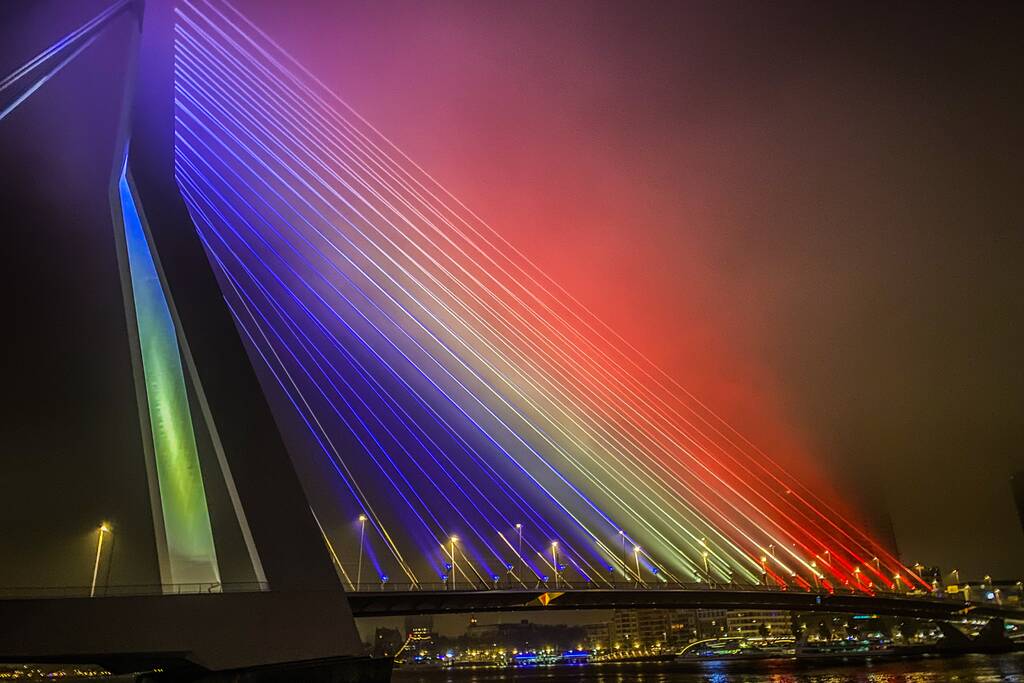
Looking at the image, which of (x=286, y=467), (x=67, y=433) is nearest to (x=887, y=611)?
(x=286, y=467)

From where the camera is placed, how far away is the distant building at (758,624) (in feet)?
216

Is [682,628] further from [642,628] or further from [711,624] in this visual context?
[642,628]

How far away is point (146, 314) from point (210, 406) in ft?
7.57

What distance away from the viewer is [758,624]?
7044 centimetres

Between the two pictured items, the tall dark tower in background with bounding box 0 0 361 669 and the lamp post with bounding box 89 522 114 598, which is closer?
the tall dark tower in background with bounding box 0 0 361 669

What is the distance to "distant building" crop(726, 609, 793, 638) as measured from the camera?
216ft

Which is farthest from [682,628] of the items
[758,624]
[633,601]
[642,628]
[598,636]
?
[633,601]

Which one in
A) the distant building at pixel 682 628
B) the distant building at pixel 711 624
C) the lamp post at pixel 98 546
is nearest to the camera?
the lamp post at pixel 98 546

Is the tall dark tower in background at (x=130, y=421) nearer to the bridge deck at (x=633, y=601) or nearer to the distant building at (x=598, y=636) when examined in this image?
the bridge deck at (x=633, y=601)

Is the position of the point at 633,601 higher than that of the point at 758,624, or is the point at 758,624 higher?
the point at 633,601

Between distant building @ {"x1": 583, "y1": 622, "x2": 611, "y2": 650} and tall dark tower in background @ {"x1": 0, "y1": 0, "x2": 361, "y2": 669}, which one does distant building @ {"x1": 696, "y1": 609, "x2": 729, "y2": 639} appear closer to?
distant building @ {"x1": 583, "y1": 622, "x2": 611, "y2": 650}

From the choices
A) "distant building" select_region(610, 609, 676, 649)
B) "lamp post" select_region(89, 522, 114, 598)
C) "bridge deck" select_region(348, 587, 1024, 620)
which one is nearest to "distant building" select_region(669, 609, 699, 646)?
"distant building" select_region(610, 609, 676, 649)

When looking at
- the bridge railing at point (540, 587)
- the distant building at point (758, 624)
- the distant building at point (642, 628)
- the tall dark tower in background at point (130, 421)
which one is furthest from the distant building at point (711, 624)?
the tall dark tower in background at point (130, 421)

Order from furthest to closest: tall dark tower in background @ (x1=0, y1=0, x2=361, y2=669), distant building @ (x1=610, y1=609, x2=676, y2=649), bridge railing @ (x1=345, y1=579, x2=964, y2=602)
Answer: distant building @ (x1=610, y1=609, x2=676, y2=649), bridge railing @ (x1=345, y1=579, x2=964, y2=602), tall dark tower in background @ (x1=0, y1=0, x2=361, y2=669)
